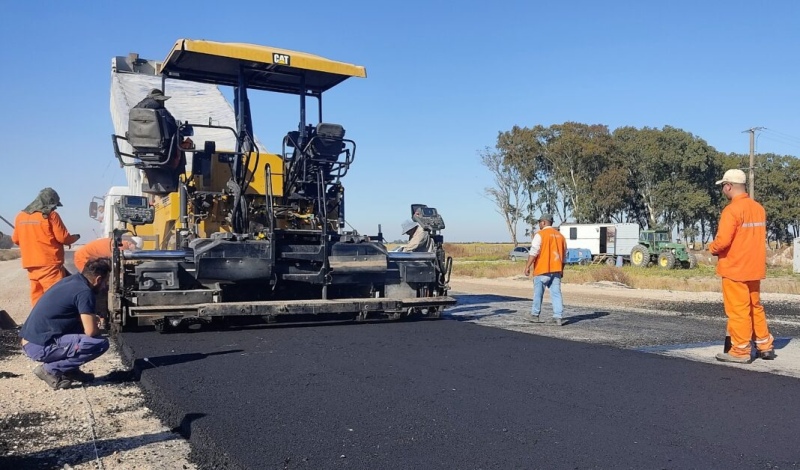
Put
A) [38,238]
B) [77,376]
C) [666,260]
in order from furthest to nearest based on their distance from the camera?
[666,260]
[38,238]
[77,376]

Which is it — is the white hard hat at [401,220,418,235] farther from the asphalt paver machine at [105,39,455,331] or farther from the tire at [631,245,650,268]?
the tire at [631,245,650,268]

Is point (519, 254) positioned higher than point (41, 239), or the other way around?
point (41, 239)

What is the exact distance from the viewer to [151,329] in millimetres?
7707

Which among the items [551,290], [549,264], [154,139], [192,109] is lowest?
[551,290]

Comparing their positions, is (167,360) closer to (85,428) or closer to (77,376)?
(77,376)

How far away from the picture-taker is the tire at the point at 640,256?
111 feet

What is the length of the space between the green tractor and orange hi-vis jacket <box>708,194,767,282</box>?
2764 centimetres

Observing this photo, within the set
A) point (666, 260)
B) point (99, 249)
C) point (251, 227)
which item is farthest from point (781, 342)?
point (666, 260)

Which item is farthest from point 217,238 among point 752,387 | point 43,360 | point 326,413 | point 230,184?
point 752,387

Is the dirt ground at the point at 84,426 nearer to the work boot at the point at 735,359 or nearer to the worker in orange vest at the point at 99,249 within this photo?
the worker in orange vest at the point at 99,249

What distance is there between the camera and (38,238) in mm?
6859

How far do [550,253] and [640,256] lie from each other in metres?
27.4

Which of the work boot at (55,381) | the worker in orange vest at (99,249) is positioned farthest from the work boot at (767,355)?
the worker in orange vest at (99,249)

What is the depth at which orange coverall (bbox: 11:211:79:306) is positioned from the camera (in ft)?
22.5
